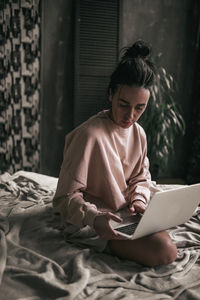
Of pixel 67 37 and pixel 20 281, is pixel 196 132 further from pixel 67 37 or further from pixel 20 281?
pixel 20 281

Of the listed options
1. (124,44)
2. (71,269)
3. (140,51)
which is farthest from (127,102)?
(124,44)

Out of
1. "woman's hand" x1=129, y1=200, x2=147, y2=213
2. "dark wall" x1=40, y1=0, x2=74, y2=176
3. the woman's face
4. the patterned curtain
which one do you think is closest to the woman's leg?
"woman's hand" x1=129, y1=200, x2=147, y2=213

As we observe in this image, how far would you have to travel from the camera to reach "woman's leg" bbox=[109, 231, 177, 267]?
1190 millimetres

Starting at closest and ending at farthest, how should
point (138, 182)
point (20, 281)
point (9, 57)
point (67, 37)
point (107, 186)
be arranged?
1. point (20, 281)
2. point (107, 186)
3. point (138, 182)
4. point (9, 57)
5. point (67, 37)

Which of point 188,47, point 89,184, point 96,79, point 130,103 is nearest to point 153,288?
point 89,184

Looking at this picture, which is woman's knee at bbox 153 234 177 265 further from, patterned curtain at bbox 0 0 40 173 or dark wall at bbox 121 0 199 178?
dark wall at bbox 121 0 199 178

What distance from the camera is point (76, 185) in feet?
4.39

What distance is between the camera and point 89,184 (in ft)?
4.83

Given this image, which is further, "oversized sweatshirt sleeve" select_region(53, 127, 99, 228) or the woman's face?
the woman's face

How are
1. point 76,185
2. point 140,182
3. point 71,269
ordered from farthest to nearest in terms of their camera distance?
point 140,182
point 76,185
point 71,269

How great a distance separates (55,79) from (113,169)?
2332 millimetres

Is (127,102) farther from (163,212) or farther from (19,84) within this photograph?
(19,84)

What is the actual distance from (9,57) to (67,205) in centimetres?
238

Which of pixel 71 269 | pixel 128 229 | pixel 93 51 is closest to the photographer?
pixel 71 269
